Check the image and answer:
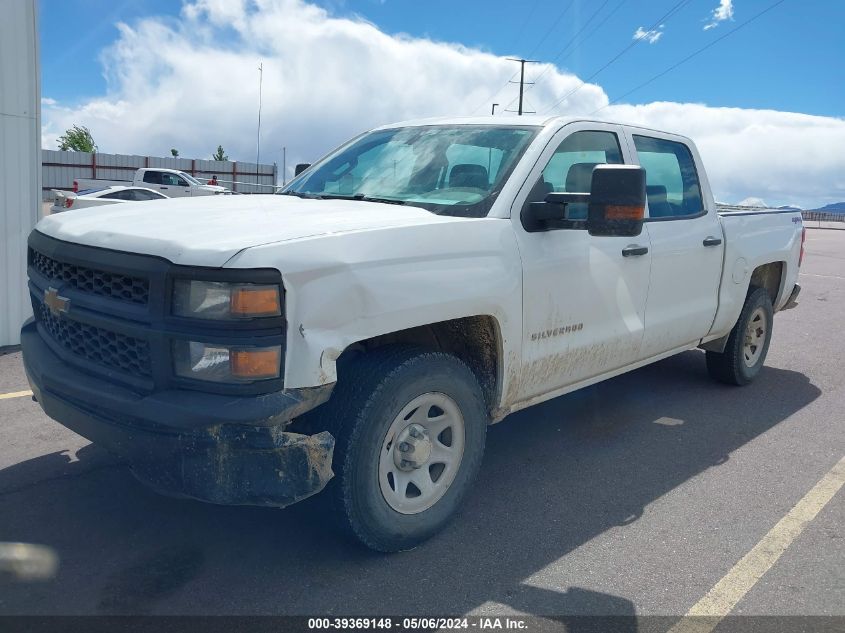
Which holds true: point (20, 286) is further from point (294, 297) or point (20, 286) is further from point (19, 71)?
point (294, 297)

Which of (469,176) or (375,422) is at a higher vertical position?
(469,176)

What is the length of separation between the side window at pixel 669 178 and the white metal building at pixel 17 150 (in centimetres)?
534

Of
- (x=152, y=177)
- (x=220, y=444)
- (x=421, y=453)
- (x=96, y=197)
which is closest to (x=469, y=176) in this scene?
(x=421, y=453)

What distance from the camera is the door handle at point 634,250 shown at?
4.33m

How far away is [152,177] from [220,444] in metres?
28.6

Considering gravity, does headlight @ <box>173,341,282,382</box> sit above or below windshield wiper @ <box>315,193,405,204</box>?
below

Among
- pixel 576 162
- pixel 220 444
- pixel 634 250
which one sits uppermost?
pixel 576 162

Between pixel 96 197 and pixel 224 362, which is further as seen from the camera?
pixel 96 197

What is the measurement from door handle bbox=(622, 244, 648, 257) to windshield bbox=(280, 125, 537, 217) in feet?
2.81

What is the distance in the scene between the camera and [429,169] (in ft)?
13.5

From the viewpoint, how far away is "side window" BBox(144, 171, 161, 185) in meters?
28.9

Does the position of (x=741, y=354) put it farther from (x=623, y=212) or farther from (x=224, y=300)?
(x=224, y=300)

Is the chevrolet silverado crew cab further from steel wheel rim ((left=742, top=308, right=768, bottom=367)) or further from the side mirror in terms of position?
steel wheel rim ((left=742, top=308, right=768, bottom=367))

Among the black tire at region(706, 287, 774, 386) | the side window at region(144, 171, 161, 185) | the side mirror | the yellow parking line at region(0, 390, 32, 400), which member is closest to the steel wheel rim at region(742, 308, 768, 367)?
the black tire at region(706, 287, 774, 386)
